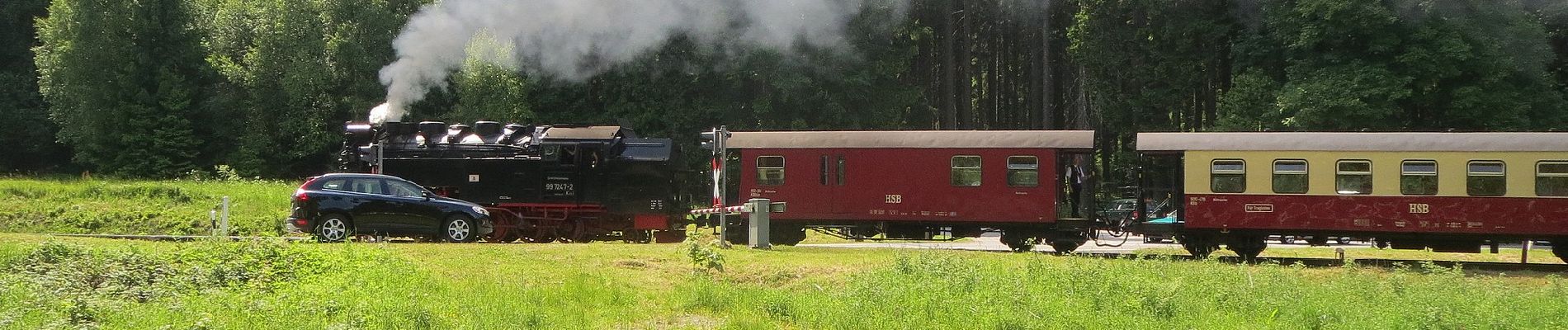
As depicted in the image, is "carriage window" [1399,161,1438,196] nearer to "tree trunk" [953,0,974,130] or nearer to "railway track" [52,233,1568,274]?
"railway track" [52,233,1568,274]

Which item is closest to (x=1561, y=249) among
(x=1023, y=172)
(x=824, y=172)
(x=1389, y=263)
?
(x=1389, y=263)

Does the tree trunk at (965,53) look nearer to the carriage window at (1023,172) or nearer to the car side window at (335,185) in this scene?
the carriage window at (1023,172)

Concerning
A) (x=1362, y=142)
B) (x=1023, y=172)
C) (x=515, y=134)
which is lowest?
(x=1023, y=172)

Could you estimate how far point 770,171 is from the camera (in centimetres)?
2489

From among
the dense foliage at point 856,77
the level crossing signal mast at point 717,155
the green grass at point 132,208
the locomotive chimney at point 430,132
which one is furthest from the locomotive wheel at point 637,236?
the dense foliage at point 856,77

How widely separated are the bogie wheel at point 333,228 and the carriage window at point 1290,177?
1523cm

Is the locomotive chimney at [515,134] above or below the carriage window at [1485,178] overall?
above

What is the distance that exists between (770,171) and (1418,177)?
10.8m

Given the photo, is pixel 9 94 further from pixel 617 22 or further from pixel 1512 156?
pixel 1512 156

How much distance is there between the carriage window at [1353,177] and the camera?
71.3ft

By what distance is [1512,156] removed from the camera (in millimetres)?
21188

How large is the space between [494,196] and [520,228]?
0.80 m

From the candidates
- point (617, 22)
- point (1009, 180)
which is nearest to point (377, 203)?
point (1009, 180)

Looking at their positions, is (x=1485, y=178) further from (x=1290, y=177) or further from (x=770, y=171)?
(x=770, y=171)
